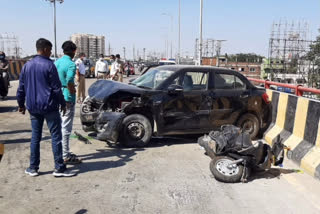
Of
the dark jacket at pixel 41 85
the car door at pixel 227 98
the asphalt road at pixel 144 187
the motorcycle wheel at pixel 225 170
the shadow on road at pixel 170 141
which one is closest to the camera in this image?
the asphalt road at pixel 144 187

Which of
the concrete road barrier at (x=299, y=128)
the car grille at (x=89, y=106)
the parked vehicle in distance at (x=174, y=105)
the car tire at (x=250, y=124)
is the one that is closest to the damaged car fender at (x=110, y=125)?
the parked vehicle in distance at (x=174, y=105)

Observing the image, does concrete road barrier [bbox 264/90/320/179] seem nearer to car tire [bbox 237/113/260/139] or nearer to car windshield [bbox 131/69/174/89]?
car tire [bbox 237/113/260/139]

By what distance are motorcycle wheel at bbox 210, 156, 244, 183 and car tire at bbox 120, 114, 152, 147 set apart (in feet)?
6.25

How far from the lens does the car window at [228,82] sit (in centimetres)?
697

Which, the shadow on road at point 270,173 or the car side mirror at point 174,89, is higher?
the car side mirror at point 174,89

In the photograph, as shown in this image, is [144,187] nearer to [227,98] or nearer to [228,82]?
[227,98]

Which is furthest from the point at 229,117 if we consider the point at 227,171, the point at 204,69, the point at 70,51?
the point at 70,51

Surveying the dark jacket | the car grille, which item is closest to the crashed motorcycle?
the dark jacket

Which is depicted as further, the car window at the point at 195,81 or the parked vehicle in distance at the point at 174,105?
the car window at the point at 195,81

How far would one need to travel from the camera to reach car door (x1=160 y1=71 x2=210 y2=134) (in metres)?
6.50

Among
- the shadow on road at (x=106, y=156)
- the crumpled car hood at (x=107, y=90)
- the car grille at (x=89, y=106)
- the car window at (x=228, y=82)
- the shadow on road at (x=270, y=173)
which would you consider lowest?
the shadow on road at (x=270, y=173)

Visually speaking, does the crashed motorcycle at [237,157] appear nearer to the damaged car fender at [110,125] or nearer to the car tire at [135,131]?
the car tire at [135,131]

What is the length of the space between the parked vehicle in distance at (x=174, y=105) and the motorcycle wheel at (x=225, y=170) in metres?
1.89

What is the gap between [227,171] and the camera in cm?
475
